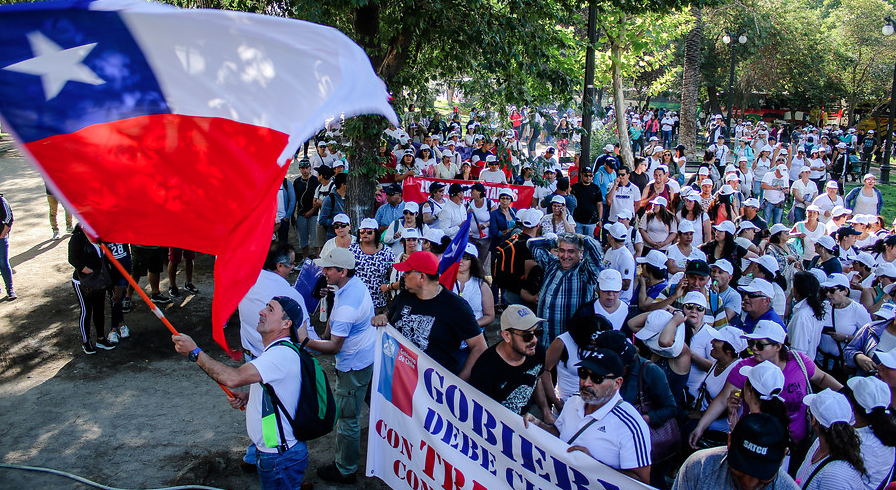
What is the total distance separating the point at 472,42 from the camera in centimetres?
918

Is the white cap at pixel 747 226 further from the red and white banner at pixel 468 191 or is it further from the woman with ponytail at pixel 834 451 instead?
the woman with ponytail at pixel 834 451

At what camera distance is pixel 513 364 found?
477cm

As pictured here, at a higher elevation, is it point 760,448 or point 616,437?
point 760,448

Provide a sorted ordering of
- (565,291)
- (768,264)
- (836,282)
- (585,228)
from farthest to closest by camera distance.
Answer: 1. (585,228)
2. (768,264)
3. (565,291)
4. (836,282)

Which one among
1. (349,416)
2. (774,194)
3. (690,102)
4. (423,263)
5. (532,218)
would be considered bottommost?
(349,416)

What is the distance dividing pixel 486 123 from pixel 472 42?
69.3 inches

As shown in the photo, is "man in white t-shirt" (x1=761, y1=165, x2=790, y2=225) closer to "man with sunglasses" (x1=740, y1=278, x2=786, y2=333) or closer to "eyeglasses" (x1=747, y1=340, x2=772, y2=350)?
"man with sunglasses" (x1=740, y1=278, x2=786, y2=333)

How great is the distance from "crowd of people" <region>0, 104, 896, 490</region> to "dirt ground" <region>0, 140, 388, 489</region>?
1.38 feet

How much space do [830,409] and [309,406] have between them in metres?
2.96

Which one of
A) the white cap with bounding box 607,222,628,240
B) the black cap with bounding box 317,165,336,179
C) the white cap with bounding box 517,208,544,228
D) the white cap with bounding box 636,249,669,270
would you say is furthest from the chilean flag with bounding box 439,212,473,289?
the black cap with bounding box 317,165,336,179

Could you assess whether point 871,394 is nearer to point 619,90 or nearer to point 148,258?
point 148,258

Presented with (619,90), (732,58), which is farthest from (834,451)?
(732,58)

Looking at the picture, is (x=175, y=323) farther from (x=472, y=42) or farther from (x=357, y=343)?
(x=472, y=42)

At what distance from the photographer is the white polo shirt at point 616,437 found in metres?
3.85
